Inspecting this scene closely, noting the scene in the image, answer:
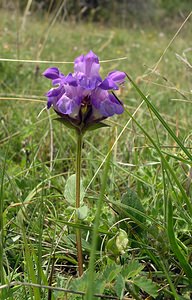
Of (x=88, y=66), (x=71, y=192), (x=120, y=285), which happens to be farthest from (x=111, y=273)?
(x=88, y=66)

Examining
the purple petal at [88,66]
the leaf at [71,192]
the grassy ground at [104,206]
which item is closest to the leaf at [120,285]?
the grassy ground at [104,206]

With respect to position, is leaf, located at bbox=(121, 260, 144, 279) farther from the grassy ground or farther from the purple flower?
the purple flower

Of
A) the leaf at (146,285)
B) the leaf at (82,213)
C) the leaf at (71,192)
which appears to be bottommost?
the leaf at (146,285)

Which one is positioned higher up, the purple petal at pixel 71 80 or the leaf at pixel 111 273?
the purple petal at pixel 71 80

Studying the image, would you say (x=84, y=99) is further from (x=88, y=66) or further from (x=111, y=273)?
(x=111, y=273)

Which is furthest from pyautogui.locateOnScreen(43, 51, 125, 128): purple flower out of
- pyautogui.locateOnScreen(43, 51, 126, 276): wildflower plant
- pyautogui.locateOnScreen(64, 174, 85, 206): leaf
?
pyautogui.locateOnScreen(64, 174, 85, 206): leaf

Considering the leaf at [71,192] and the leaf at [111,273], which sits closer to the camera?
the leaf at [111,273]

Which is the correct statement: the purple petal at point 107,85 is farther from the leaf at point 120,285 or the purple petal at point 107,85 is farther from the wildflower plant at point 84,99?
the leaf at point 120,285
